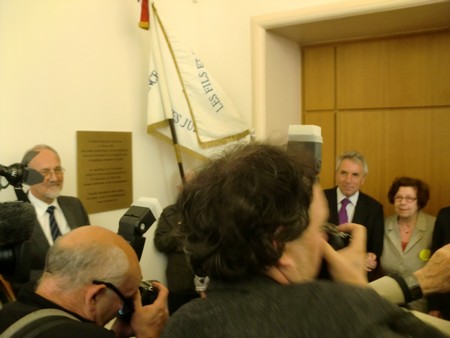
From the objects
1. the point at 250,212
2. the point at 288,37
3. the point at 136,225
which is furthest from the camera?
the point at 288,37

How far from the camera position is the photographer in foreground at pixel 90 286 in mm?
1123

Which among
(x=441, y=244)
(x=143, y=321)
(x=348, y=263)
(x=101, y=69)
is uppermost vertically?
(x=101, y=69)

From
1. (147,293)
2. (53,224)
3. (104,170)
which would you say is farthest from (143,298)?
(104,170)

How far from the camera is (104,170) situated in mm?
2906

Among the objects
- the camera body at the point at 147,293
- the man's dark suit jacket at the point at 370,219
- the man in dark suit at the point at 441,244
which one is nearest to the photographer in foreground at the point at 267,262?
the camera body at the point at 147,293

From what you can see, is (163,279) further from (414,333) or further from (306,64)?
(414,333)

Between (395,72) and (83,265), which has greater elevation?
(395,72)

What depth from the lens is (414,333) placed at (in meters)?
0.67

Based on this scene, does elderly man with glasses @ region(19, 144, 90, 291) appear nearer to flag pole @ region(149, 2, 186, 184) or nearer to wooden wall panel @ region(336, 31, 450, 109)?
flag pole @ region(149, 2, 186, 184)

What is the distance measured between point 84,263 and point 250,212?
0.60 metres

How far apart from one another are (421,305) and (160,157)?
1.93 meters

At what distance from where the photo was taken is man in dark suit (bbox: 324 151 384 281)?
9.19 ft

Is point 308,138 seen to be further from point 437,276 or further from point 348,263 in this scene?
point 437,276

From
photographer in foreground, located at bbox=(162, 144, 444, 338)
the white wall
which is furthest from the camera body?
the white wall
